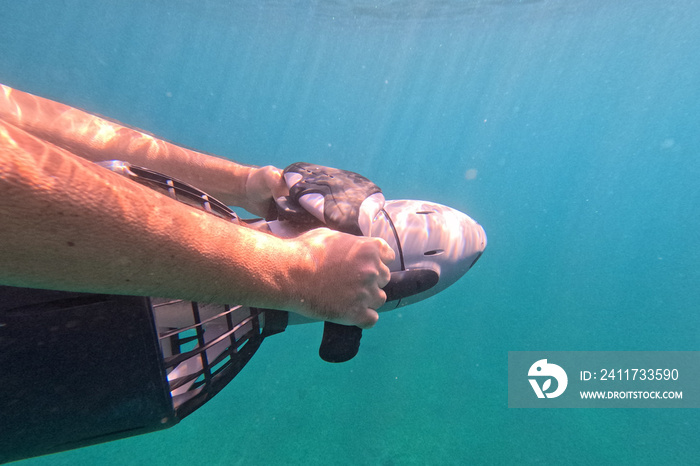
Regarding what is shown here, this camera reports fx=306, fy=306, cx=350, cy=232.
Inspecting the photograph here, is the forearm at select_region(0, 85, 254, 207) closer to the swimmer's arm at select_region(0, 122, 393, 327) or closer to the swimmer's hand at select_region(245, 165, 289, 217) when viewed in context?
the swimmer's hand at select_region(245, 165, 289, 217)

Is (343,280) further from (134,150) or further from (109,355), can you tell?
(134,150)

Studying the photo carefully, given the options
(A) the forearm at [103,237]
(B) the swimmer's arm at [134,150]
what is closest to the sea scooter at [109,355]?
(A) the forearm at [103,237]

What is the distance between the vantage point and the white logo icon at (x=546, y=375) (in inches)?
241

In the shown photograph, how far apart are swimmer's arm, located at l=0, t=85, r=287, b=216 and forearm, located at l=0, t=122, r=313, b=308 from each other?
4.12 feet

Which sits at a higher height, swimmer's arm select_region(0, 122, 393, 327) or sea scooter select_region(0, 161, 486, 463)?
swimmer's arm select_region(0, 122, 393, 327)

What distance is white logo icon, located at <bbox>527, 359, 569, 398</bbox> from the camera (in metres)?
6.13

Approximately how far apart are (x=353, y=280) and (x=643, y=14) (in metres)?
28.0

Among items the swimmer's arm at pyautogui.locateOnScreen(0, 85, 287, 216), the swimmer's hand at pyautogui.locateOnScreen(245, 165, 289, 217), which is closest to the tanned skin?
the swimmer's hand at pyautogui.locateOnScreen(245, 165, 289, 217)

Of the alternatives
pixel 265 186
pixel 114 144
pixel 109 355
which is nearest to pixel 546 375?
pixel 265 186

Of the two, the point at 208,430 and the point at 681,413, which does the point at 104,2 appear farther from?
the point at 681,413

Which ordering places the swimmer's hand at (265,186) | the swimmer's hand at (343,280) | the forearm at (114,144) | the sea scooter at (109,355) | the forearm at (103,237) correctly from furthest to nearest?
1. the swimmer's hand at (265,186)
2. the forearm at (114,144)
3. the swimmer's hand at (343,280)
4. the sea scooter at (109,355)
5. the forearm at (103,237)

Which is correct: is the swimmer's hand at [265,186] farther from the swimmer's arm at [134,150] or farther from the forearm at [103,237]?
the forearm at [103,237]

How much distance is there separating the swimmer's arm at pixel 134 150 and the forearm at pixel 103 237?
1.26m

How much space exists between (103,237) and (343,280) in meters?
0.74
